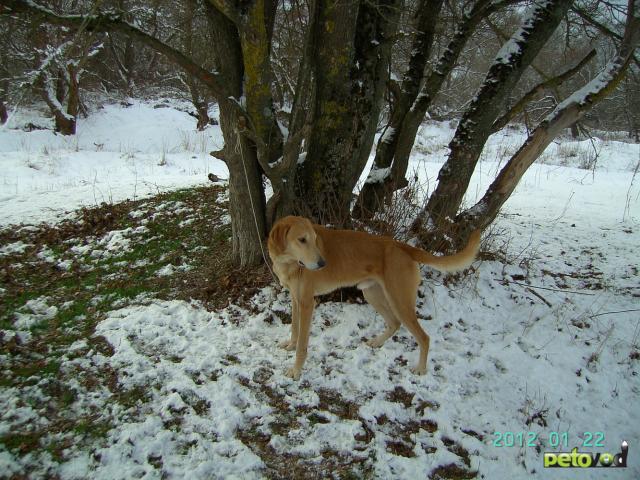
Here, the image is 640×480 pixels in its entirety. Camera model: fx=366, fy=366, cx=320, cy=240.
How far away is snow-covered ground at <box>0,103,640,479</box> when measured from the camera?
2637mm

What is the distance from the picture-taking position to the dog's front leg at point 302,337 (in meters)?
3.36

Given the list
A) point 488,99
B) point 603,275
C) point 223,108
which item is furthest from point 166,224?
point 603,275

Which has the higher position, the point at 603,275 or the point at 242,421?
the point at 603,275

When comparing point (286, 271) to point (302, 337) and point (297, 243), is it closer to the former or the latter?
point (297, 243)

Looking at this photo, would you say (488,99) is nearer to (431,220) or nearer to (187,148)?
(431,220)

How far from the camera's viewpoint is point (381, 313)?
3.90 meters

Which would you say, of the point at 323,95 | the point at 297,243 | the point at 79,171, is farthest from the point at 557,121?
the point at 79,171

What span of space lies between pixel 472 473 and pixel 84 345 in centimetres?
352

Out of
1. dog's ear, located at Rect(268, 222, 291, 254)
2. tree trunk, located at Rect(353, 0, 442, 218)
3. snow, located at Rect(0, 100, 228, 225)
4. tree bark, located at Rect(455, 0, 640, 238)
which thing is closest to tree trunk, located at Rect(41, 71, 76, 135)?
snow, located at Rect(0, 100, 228, 225)

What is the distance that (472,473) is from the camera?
262cm

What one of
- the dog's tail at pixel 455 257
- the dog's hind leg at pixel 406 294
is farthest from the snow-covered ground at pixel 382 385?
the dog's tail at pixel 455 257

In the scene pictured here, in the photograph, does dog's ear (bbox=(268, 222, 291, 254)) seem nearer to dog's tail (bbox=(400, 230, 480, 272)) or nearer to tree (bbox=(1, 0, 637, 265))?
tree (bbox=(1, 0, 637, 265))

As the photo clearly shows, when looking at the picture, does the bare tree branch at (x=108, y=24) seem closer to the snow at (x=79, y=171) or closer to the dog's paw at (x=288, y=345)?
the dog's paw at (x=288, y=345)
